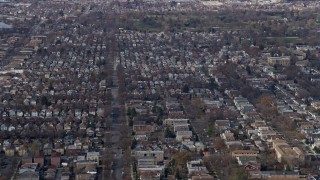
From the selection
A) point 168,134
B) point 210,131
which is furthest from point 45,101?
point 210,131

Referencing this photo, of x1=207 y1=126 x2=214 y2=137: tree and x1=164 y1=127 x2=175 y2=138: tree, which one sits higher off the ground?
x1=164 y1=127 x2=175 y2=138: tree

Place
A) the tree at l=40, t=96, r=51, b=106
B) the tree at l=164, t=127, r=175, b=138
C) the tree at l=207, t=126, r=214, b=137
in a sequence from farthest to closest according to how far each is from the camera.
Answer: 1. the tree at l=40, t=96, r=51, b=106
2. the tree at l=207, t=126, r=214, b=137
3. the tree at l=164, t=127, r=175, b=138

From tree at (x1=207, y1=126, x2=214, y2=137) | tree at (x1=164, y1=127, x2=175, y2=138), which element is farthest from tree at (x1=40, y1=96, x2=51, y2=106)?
tree at (x1=207, y1=126, x2=214, y2=137)

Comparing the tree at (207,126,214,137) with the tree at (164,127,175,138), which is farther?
the tree at (207,126,214,137)

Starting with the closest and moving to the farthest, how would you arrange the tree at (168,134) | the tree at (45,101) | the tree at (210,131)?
the tree at (168,134) < the tree at (210,131) < the tree at (45,101)

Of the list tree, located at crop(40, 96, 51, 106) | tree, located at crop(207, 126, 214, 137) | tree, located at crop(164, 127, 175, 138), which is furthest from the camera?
tree, located at crop(40, 96, 51, 106)

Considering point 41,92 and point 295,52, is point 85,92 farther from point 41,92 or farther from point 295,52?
point 295,52

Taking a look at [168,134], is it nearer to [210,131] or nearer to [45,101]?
[210,131]

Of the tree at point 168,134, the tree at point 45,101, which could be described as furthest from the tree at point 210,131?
the tree at point 45,101

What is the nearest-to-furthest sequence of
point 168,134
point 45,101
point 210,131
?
point 168,134, point 210,131, point 45,101

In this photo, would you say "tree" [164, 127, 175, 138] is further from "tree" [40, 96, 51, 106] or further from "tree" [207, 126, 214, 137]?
"tree" [40, 96, 51, 106]

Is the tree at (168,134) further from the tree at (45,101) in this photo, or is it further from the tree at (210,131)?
the tree at (45,101)
